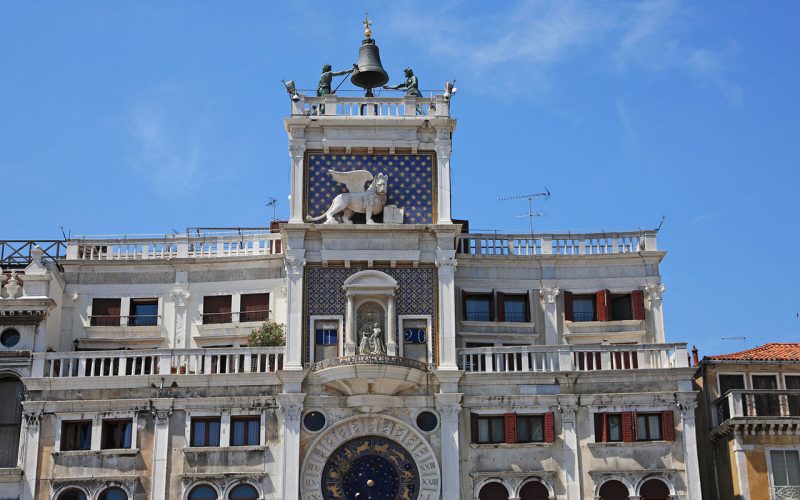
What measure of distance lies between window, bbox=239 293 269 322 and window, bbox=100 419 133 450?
664 centimetres

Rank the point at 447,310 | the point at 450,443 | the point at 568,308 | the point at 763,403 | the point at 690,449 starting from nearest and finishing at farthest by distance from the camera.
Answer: the point at 450,443, the point at 690,449, the point at 763,403, the point at 447,310, the point at 568,308

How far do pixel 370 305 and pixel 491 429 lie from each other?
21.3 feet

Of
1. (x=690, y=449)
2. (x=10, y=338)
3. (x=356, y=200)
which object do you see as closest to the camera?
(x=690, y=449)

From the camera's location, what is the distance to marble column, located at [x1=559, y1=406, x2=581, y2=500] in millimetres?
50562

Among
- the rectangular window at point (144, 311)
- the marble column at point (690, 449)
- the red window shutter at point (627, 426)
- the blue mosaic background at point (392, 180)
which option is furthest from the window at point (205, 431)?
the marble column at point (690, 449)

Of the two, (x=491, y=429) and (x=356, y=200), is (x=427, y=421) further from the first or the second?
(x=356, y=200)

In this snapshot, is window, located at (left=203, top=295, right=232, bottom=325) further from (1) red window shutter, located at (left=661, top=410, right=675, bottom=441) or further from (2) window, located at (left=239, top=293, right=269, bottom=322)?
(1) red window shutter, located at (left=661, top=410, right=675, bottom=441)

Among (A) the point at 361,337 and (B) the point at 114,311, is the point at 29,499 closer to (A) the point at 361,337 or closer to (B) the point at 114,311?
(B) the point at 114,311

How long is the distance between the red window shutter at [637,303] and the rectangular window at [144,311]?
62.4 feet

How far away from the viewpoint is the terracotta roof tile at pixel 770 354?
54.8 meters

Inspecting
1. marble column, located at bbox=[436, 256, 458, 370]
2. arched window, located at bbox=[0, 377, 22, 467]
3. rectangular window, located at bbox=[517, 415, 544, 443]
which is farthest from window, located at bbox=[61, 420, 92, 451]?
rectangular window, located at bbox=[517, 415, 544, 443]

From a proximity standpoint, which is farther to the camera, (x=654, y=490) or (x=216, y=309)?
(x=216, y=309)

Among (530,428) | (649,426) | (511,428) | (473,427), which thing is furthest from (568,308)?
(473,427)

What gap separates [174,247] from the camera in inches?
2234
